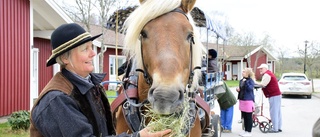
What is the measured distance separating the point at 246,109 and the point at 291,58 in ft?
204

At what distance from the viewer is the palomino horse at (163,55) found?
2068mm

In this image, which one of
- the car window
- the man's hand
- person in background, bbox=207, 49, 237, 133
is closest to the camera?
the man's hand

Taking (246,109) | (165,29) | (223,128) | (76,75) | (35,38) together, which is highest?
(35,38)

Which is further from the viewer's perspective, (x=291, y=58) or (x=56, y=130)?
(x=291, y=58)

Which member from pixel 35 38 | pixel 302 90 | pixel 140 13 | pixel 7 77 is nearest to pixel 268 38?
pixel 302 90

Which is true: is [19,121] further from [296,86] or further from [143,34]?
[296,86]

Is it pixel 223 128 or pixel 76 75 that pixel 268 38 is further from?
pixel 76 75

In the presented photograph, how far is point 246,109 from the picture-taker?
826cm

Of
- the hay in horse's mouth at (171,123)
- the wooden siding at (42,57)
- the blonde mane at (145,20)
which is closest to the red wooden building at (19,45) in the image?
the wooden siding at (42,57)

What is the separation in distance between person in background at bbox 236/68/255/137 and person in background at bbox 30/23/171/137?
663 cm

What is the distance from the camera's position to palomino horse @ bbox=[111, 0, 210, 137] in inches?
81.4

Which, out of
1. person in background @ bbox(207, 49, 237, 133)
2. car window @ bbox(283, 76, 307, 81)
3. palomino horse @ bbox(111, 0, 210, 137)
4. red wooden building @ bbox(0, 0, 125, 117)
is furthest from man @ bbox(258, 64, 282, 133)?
car window @ bbox(283, 76, 307, 81)

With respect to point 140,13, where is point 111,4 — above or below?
above

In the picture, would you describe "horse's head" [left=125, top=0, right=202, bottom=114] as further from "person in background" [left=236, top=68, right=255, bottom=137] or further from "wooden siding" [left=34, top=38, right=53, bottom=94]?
"wooden siding" [left=34, top=38, right=53, bottom=94]
